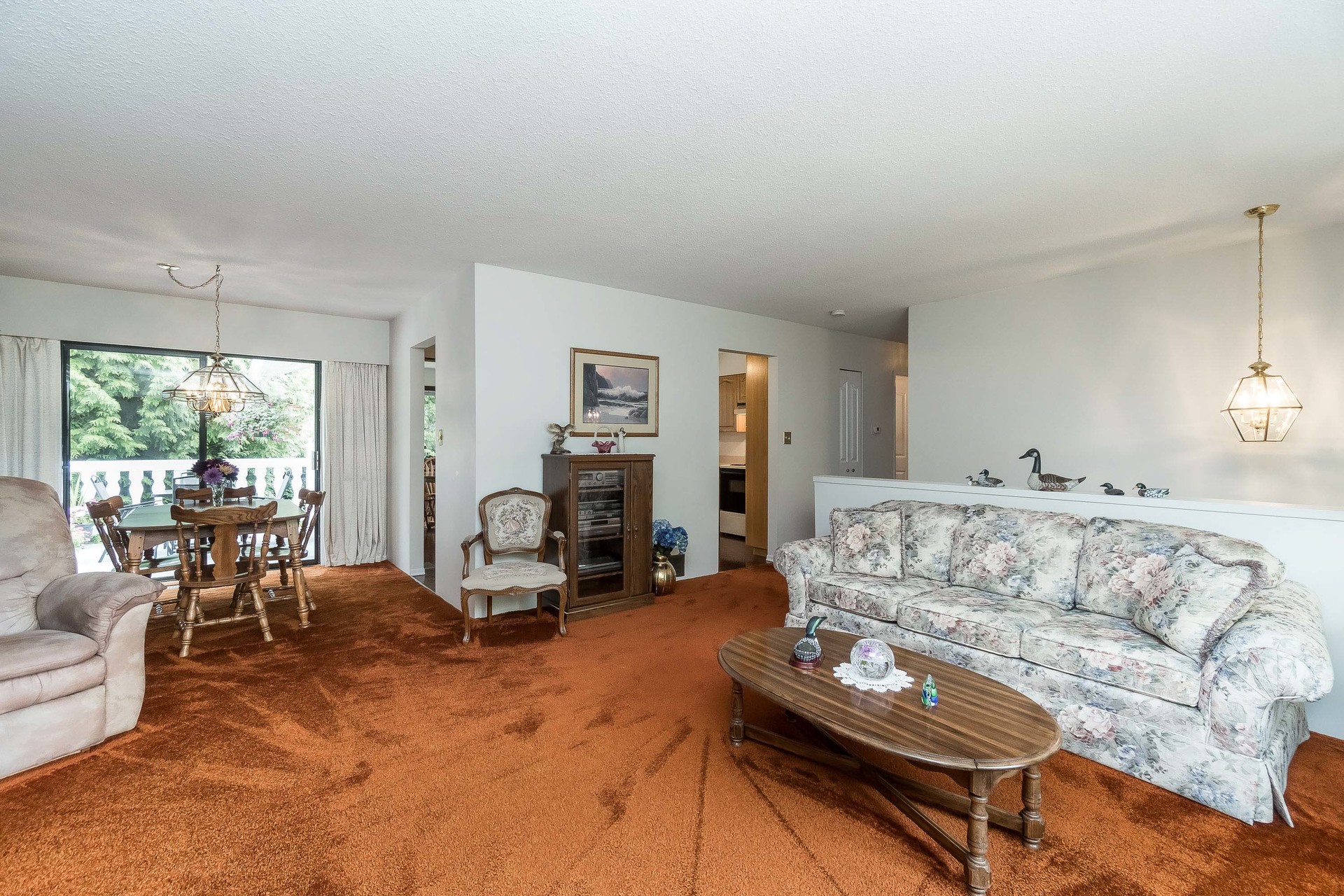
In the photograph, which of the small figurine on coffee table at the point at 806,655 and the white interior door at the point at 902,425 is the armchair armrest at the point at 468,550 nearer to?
the small figurine on coffee table at the point at 806,655

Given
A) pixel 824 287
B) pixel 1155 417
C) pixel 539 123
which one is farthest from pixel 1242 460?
pixel 539 123

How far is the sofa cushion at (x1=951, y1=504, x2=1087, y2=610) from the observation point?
2980mm

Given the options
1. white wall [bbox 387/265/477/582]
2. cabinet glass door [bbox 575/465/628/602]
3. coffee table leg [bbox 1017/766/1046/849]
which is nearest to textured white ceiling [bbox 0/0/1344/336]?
white wall [bbox 387/265/477/582]

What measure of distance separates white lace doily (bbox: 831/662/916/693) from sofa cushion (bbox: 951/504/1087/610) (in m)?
1.25

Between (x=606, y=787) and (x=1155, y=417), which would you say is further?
(x=1155, y=417)

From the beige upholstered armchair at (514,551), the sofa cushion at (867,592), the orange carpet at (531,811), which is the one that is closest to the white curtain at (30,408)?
the orange carpet at (531,811)

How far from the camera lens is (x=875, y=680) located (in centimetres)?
216

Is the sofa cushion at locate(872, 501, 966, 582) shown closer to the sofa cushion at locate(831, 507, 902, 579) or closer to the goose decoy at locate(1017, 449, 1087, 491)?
the sofa cushion at locate(831, 507, 902, 579)

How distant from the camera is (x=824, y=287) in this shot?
15.7ft

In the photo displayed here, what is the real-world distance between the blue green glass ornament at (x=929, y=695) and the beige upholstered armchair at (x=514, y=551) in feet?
7.98

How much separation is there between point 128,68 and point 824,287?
164 inches

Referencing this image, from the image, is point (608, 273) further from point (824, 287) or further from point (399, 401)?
point (399, 401)

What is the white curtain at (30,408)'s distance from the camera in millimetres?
4539

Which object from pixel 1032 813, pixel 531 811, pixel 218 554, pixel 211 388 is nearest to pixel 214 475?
pixel 211 388
